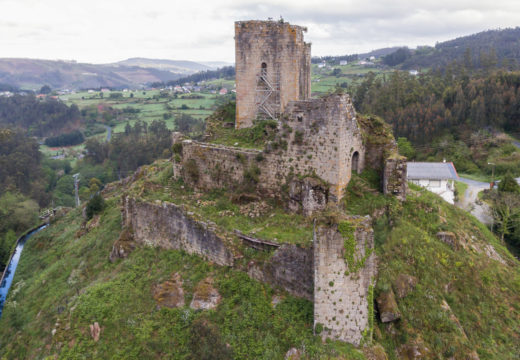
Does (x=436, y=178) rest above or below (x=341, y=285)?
below

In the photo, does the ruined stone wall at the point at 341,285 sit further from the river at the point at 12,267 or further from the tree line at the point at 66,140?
the tree line at the point at 66,140

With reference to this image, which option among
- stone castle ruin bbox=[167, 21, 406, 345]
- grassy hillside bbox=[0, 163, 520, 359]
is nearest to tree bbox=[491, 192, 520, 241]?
grassy hillside bbox=[0, 163, 520, 359]

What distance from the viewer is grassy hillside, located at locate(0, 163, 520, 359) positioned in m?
11.7

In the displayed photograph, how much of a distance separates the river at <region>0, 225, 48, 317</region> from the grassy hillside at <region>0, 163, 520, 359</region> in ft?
17.4

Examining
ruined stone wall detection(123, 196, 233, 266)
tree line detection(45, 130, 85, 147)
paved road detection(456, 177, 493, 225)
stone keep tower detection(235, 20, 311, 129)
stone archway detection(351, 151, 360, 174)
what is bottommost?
tree line detection(45, 130, 85, 147)

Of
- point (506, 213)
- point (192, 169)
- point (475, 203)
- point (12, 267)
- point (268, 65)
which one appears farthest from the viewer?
point (475, 203)

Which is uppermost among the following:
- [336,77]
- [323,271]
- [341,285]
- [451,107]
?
[336,77]

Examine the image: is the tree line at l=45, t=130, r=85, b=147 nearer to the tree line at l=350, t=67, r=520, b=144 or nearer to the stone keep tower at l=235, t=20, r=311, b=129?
the tree line at l=350, t=67, r=520, b=144

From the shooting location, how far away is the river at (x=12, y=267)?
23.7 metres

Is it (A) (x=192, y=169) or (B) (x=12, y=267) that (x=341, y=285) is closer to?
(A) (x=192, y=169)

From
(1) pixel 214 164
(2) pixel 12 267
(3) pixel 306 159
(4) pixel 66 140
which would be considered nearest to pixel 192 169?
(1) pixel 214 164

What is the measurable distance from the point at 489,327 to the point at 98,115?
4396 inches

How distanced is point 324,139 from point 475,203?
2175cm

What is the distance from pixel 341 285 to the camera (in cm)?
1098
